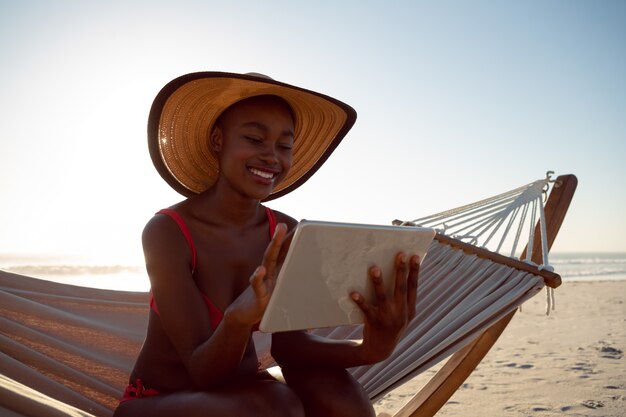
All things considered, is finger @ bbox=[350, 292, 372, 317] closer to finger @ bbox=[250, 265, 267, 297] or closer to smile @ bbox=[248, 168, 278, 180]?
finger @ bbox=[250, 265, 267, 297]

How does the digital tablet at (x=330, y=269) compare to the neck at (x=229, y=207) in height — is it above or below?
below

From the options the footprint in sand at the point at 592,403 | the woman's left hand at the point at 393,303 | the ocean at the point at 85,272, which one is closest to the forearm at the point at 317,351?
the woman's left hand at the point at 393,303

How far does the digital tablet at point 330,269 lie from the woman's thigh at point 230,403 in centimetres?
20

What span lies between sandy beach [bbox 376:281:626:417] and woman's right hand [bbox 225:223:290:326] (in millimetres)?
1422

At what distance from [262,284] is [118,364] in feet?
4.46

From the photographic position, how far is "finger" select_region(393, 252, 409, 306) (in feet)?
3.62

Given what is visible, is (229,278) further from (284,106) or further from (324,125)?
(324,125)

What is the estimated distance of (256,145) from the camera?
135cm

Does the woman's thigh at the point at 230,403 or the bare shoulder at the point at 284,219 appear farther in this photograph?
the bare shoulder at the point at 284,219

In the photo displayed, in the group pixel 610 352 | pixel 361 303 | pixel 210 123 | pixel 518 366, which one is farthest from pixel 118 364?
pixel 610 352

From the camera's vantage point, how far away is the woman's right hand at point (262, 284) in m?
0.94

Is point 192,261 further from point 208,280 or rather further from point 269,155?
point 269,155

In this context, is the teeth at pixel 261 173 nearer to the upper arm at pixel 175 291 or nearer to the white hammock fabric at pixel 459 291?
the upper arm at pixel 175 291

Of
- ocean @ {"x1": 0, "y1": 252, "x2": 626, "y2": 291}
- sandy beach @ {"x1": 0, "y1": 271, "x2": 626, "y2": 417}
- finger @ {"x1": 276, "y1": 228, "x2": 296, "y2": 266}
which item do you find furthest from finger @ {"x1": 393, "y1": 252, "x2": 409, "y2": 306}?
ocean @ {"x1": 0, "y1": 252, "x2": 626, "y2": 291}
